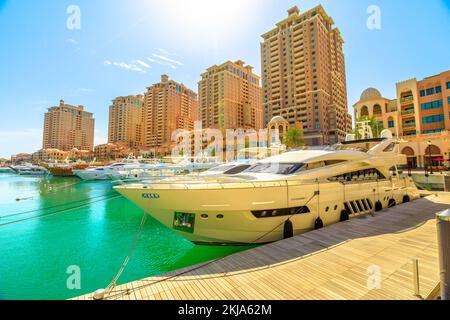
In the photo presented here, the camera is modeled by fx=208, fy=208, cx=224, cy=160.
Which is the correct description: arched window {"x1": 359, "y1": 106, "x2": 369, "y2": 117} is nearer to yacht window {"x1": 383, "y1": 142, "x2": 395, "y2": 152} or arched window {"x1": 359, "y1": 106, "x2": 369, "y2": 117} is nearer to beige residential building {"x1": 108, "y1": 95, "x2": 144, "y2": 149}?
yacht window {"x1": 383, "y1": 142, "x2": 395, "y2": 152}

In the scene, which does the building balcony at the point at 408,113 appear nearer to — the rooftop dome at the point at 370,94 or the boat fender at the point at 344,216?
the rooftop dome at the point at 370,94

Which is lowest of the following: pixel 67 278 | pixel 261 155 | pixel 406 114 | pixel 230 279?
pixel 67 278

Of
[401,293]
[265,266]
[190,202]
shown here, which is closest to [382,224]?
[401,293]

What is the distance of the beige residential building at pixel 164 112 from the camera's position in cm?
11075

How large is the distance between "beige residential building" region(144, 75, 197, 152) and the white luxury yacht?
105 metres

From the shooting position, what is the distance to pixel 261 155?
26516mm

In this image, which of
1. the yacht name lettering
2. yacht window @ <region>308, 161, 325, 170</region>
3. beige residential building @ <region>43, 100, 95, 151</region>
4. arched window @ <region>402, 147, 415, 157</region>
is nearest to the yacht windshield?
yacht window @ <region>308, 161, 325, 170</region>

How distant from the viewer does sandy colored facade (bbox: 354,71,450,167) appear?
3238cm

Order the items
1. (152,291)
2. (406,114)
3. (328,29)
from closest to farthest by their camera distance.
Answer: (152,291) → (406,114) → (328,29)

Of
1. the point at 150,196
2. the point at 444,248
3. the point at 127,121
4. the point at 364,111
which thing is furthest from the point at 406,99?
the point at 127,121

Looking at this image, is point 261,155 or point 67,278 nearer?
point 67,278

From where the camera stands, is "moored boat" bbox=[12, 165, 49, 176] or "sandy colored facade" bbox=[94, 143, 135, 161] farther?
"sandy colored facade" bbox=[94, 143, 135, 161]
